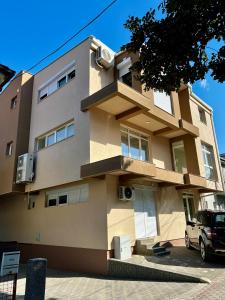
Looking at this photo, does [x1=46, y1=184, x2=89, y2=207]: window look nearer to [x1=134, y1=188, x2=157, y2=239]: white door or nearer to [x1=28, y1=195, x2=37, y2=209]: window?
[x1=28, y1=195, x2=37, y2=209]: window

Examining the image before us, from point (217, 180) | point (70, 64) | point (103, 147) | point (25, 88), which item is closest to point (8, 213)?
point (25, 88)

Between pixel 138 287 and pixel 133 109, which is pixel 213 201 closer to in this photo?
pixel 133 109

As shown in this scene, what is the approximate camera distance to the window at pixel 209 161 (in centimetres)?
1766

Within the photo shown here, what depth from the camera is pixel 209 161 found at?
1852 cm

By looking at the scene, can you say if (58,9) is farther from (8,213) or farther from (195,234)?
(8,213)

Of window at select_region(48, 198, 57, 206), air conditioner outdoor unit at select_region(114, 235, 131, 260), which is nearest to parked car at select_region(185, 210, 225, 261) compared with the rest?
air conditioner outdoor unit at select_region(114, 235, 131, 260)

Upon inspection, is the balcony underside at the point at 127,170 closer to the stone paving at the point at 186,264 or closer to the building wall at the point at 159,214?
the building wall at the point at 159,214

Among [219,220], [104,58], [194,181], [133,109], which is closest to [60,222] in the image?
[133,109]

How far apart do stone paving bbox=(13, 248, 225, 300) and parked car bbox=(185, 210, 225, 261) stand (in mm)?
542

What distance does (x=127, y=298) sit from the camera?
694 cm

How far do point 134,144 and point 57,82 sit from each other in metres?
5.84

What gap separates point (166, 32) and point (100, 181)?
652 centimetres

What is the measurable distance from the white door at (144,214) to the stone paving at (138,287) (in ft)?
6.56

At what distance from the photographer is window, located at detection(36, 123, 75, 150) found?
502 inches
